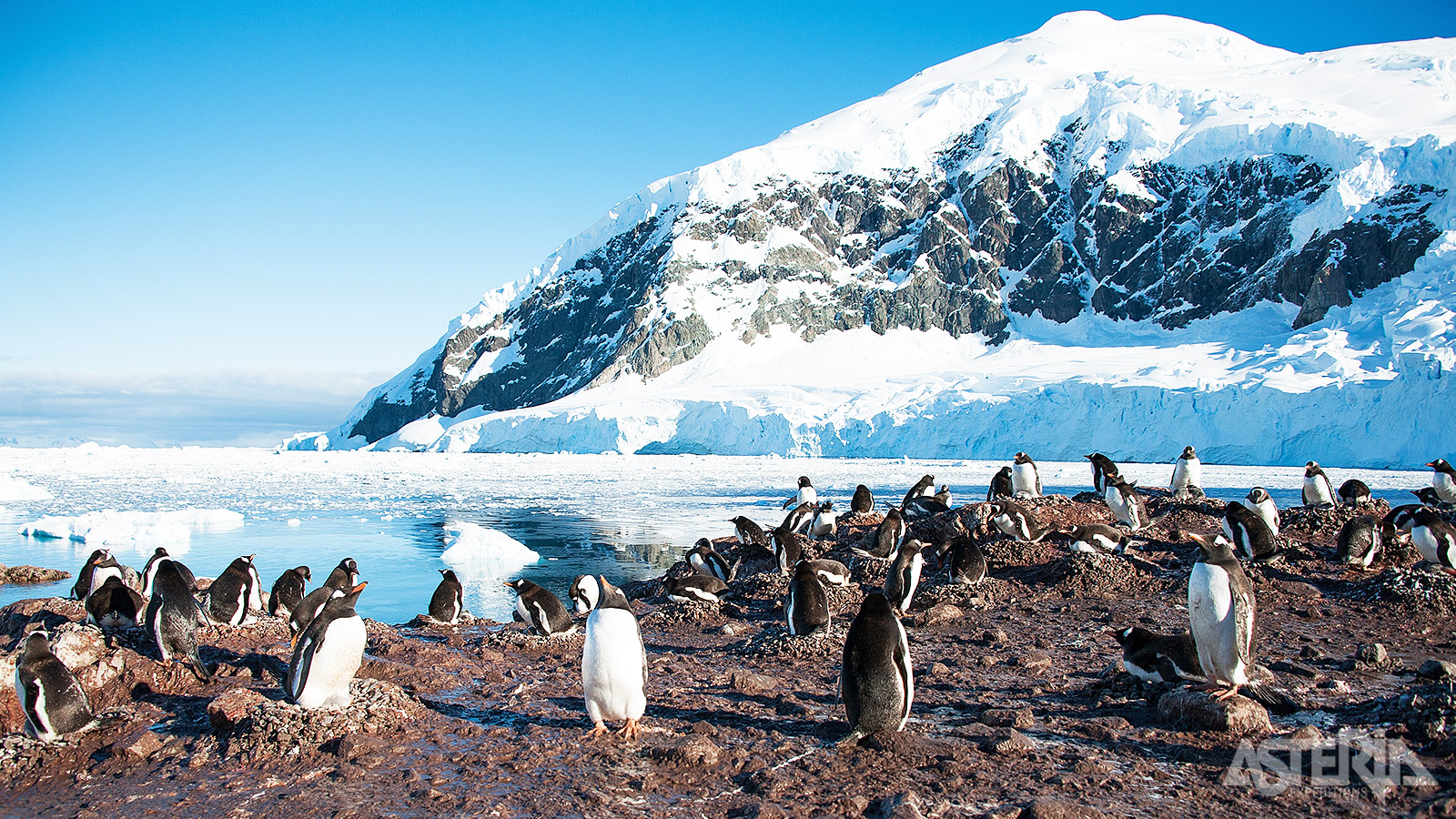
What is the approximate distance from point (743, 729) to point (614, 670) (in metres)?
0.80

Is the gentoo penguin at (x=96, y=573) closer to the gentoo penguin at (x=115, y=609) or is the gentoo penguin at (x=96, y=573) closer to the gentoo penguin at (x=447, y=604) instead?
the gentoo penguin at (x=115, y=609)

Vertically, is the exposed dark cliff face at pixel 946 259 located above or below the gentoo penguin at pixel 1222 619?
above

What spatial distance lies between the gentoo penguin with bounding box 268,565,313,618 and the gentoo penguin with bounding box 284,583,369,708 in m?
3.98

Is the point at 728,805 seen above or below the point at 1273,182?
below

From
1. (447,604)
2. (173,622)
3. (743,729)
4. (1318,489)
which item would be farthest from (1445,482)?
(173,622)

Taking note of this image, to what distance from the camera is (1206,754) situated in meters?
4.04

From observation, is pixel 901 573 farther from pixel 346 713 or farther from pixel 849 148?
pixel 849 148

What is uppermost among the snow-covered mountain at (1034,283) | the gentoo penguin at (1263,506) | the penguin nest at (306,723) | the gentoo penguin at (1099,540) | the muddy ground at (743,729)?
the snow-covered mountain at (1034,283)

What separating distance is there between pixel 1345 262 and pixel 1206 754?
289 feet

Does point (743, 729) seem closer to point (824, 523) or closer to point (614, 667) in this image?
point (614, 667)

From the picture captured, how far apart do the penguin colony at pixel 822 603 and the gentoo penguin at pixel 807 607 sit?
0.6 inches

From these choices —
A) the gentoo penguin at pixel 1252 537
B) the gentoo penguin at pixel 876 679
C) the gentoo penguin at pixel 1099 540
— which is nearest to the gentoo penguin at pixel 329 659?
the gentoo penguin at pixel 876 679

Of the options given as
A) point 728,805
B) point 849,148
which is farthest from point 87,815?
point 849,148

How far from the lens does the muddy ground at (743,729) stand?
3.76m
